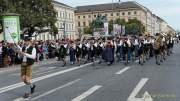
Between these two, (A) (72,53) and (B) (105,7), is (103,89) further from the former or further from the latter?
(B) (105,7)

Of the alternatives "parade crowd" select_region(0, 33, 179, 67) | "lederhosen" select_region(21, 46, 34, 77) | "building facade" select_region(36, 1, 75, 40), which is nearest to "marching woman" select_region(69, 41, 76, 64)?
"parade crowd" select_region(0, 33, 179, 67)

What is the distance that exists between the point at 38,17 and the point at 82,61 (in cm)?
4264

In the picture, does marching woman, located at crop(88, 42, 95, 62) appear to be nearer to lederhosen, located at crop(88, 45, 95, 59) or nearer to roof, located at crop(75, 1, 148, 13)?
lederhosen, located at crop(88, 45, 95, 59)

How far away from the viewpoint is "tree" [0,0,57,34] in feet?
227

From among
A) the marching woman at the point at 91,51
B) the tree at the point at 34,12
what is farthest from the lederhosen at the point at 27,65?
the tree at the point at 34,12

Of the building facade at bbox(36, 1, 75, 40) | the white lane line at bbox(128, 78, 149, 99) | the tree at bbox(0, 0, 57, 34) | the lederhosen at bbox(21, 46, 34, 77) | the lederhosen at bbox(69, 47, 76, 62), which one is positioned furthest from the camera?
the building facade at bbox(36, 1, 75, 40)

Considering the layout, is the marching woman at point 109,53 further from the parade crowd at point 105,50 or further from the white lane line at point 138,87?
the white lane line at point 138,87

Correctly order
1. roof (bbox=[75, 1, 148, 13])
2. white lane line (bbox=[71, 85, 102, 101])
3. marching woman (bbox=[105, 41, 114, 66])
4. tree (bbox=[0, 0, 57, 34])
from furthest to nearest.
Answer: roof (bbox=[75, 1, 148, 13]) → tree (bbox=[0, 0, 57, 34]) → marching woman (bbox=[105, 41, 114, 66]) → white lane line (bbox=[71, 85, 102, 101])

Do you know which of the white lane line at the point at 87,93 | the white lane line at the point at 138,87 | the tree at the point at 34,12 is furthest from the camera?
the tree at the point at 34,12

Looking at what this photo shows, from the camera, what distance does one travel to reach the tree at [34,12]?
227 ft

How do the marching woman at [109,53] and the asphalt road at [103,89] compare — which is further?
the marching woman at [109,53]

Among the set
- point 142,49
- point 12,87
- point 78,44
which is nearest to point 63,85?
point 12,87

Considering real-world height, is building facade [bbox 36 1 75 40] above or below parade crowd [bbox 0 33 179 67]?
above

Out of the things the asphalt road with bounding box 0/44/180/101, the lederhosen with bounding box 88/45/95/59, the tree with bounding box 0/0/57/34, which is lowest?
the asphalt road with bounding box 0/44/180/101
